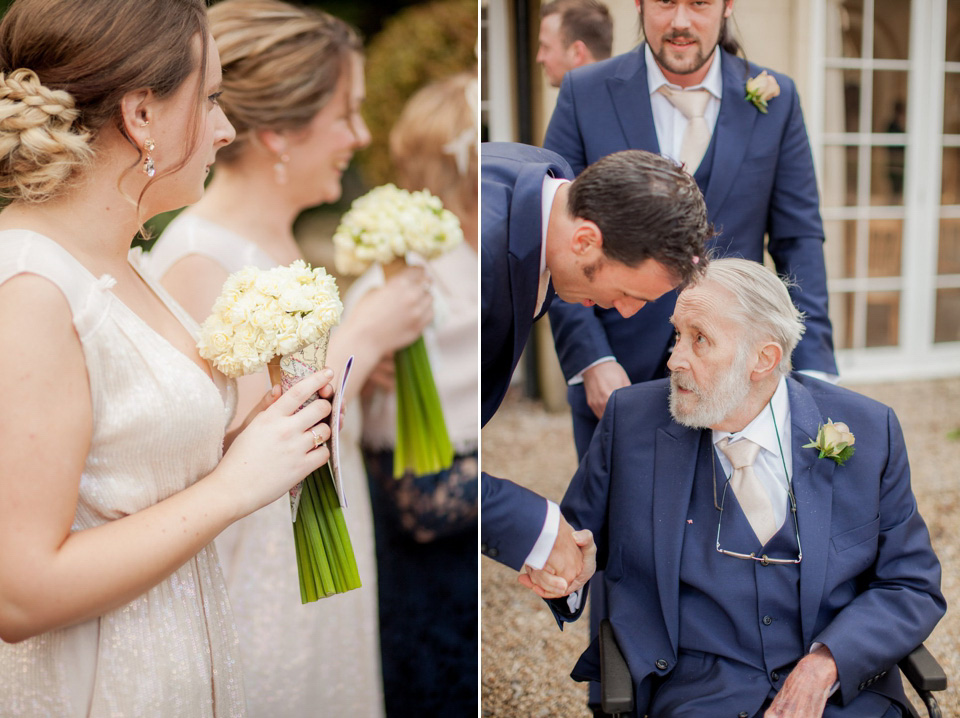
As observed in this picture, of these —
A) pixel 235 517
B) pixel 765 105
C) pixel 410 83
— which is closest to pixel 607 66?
pixel 765 105

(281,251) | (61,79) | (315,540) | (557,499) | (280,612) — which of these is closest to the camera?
(61,79)

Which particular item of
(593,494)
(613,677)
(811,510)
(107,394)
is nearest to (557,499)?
(593,494)

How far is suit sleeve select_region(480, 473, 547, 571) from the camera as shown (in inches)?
65.7

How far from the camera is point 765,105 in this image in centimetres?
169

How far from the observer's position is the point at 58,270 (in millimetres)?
1118

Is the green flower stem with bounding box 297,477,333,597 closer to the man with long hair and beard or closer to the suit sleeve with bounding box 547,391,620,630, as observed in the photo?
the suit sleeve with bounding box 547,391,620,630

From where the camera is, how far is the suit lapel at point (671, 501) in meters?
1.76

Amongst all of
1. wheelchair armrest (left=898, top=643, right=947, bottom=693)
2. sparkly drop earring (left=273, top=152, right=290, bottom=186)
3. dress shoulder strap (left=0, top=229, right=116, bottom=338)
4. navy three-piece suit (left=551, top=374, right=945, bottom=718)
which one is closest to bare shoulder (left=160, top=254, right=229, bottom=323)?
sparkly drop earring (left=273, top=152, right=290, bottom=186)

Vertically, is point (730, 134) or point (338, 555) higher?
point (730, 134)

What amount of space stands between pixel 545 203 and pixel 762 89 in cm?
53

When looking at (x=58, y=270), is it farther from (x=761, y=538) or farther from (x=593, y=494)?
(x=761, y=538)

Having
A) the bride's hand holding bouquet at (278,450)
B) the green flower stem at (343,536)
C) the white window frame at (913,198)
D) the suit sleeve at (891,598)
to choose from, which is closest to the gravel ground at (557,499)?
the white window frame at (913,198)

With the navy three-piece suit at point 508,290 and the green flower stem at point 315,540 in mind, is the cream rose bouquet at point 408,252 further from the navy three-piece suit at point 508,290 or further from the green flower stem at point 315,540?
the green flower stem at point 315,540

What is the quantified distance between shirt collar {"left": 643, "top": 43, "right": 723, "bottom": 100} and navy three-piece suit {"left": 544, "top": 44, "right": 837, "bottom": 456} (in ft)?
0.04
